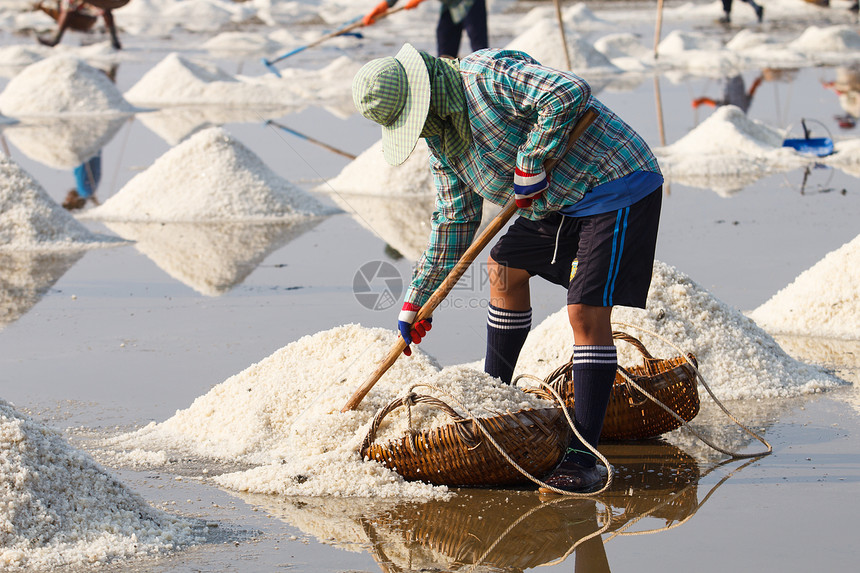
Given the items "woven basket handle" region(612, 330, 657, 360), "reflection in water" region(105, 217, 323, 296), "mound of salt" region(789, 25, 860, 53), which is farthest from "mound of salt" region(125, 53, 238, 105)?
"woven basket handle" region(612, 330, 657, 360)

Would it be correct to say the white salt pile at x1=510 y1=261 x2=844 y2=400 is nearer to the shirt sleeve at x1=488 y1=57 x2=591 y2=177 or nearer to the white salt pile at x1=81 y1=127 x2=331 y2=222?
the shirt sleeve at x1=488 y1=57 x2=591 y2=177

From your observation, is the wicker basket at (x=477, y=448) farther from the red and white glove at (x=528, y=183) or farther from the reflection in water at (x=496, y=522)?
the red and white glove at (x=528, y=183)

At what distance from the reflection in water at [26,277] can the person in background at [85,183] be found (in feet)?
4.71

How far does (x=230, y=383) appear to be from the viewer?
12.4 ft

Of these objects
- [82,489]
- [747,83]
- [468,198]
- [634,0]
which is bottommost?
[634,0]

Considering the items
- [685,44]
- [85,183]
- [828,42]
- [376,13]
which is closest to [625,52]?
[685,44]

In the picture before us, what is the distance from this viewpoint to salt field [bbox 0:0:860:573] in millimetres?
2764

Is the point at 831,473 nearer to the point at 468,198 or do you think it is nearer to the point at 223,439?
the point at 468,198

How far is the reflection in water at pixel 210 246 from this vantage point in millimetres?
5844

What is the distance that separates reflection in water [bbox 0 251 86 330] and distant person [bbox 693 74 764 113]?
777 cm

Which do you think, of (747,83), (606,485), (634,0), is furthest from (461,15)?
(634,0)

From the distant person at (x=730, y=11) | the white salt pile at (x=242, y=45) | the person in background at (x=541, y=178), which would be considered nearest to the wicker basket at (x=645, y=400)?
the person in background at (x=541, y=178)

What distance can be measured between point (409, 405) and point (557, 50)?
35.8ft

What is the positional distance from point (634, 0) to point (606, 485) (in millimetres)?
28279
